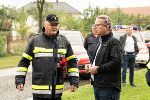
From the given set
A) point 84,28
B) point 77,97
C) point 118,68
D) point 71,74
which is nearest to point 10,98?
point 77,97

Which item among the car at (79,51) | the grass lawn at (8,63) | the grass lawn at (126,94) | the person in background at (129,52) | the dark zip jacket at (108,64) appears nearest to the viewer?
the dark zip jacket at (108,64)

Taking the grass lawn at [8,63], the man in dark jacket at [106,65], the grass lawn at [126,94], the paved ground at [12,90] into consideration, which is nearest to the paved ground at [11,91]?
the paved ground at [12,90]

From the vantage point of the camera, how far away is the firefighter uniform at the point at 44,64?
3877mm

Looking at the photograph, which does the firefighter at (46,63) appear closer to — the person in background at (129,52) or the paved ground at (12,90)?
the paved ground at (12,90)

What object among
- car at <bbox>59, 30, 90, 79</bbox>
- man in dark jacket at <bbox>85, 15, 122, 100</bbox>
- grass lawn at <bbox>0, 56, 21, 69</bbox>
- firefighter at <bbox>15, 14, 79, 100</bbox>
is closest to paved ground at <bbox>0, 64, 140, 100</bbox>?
car at <bbox>59, 30, 90, 79</bbox>

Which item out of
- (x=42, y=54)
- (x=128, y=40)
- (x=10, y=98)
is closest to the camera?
(x=42, y=54)

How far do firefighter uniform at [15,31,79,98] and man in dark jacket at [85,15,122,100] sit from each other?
0.53 metres

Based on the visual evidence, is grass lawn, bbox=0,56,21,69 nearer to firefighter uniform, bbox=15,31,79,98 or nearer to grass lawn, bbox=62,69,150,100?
grass lawn, bbox=62,69,150,100

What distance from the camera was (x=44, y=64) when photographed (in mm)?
3879

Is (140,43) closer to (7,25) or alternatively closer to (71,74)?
(71,74)

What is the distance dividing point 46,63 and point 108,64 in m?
0.91

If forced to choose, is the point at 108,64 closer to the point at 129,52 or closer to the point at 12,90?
the point at 129,52

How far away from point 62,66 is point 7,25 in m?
27.0

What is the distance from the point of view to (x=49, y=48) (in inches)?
154
